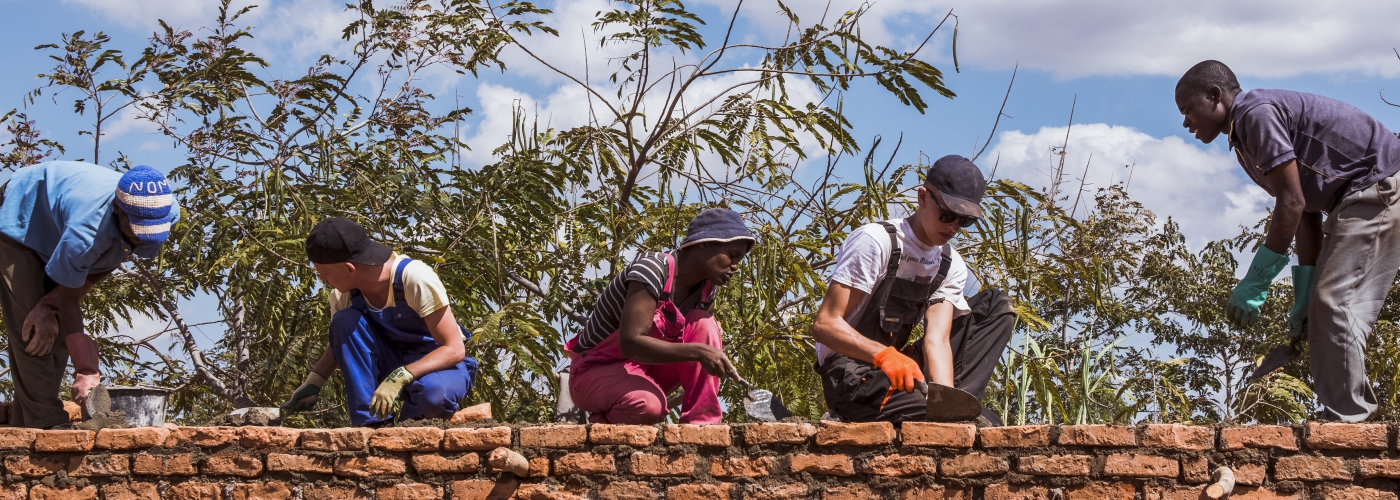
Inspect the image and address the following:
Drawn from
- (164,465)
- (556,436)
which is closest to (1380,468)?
(556,436)

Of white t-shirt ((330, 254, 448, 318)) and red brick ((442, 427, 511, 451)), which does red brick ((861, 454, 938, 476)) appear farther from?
white t-shirt ((330, 254, 448, 318))

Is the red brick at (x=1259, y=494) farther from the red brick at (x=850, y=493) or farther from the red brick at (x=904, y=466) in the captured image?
the red brick at (x=850, y=493)

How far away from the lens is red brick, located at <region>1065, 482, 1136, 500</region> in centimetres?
342

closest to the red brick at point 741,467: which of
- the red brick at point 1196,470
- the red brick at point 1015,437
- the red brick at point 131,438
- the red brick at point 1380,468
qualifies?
the red brick at point 1015,437

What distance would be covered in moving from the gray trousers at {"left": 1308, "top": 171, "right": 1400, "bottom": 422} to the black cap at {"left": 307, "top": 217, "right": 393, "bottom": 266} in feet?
10.1

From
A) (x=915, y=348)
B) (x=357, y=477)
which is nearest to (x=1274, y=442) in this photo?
(x=915, y=348)

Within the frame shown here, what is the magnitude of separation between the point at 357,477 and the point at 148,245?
1.32 meters

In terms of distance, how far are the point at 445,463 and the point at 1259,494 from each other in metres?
2.51

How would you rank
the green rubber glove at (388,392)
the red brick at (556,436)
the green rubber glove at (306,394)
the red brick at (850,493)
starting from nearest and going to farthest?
the red brick at (850,493) < the red brick at (556,436) < the green rubber glove at (388,392) < the green rubber glove at (306,394)

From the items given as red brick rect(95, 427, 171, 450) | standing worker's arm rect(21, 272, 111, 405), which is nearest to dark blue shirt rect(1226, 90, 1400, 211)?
red brick rect(95, 427, 171, 450)

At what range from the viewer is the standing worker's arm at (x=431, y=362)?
379 cm

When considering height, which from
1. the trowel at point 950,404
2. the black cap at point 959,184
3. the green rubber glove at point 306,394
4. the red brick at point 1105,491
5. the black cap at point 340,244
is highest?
the black cap at point 959,184

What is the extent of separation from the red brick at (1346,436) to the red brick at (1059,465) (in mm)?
670

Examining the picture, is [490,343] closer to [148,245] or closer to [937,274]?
[148,245]
